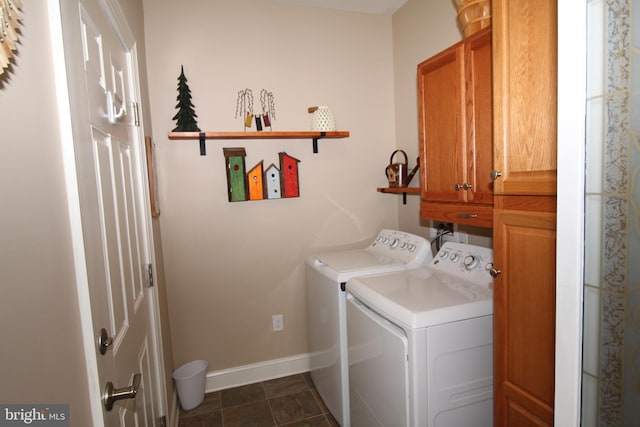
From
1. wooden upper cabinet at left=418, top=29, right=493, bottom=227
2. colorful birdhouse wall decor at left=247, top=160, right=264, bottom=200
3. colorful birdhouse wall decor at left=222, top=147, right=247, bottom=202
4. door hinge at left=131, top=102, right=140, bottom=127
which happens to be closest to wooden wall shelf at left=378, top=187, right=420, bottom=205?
wooden upper cabinet at left=418, top=29, right=493, bottom=227

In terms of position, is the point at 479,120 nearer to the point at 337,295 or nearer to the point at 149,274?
the point at 337,295

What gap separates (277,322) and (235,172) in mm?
1108

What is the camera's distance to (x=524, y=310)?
1.13 m

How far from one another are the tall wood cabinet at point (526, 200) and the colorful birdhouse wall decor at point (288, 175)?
4.97ft

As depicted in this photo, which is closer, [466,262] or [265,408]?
[466,262]

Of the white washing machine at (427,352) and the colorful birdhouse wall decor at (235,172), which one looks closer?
the white washing machine at (427,352)

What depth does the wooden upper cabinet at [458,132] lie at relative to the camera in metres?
1.44

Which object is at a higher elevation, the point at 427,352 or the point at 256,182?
the point at 256,182

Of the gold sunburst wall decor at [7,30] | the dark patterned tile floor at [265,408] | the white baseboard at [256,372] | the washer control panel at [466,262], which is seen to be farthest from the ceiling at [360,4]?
the dark patterned tile floor at [265,408]

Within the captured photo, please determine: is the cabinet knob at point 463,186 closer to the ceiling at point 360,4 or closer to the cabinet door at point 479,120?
the cabinet door at point 479,120

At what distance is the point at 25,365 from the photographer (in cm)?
53

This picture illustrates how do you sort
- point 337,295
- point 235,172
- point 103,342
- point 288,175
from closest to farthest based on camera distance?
point 103,342, point 337,295, point 235,172, point 288,175

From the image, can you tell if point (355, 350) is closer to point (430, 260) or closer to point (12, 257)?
point (430, 260)

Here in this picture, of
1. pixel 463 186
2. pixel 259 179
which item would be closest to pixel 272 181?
pixel 259 179
